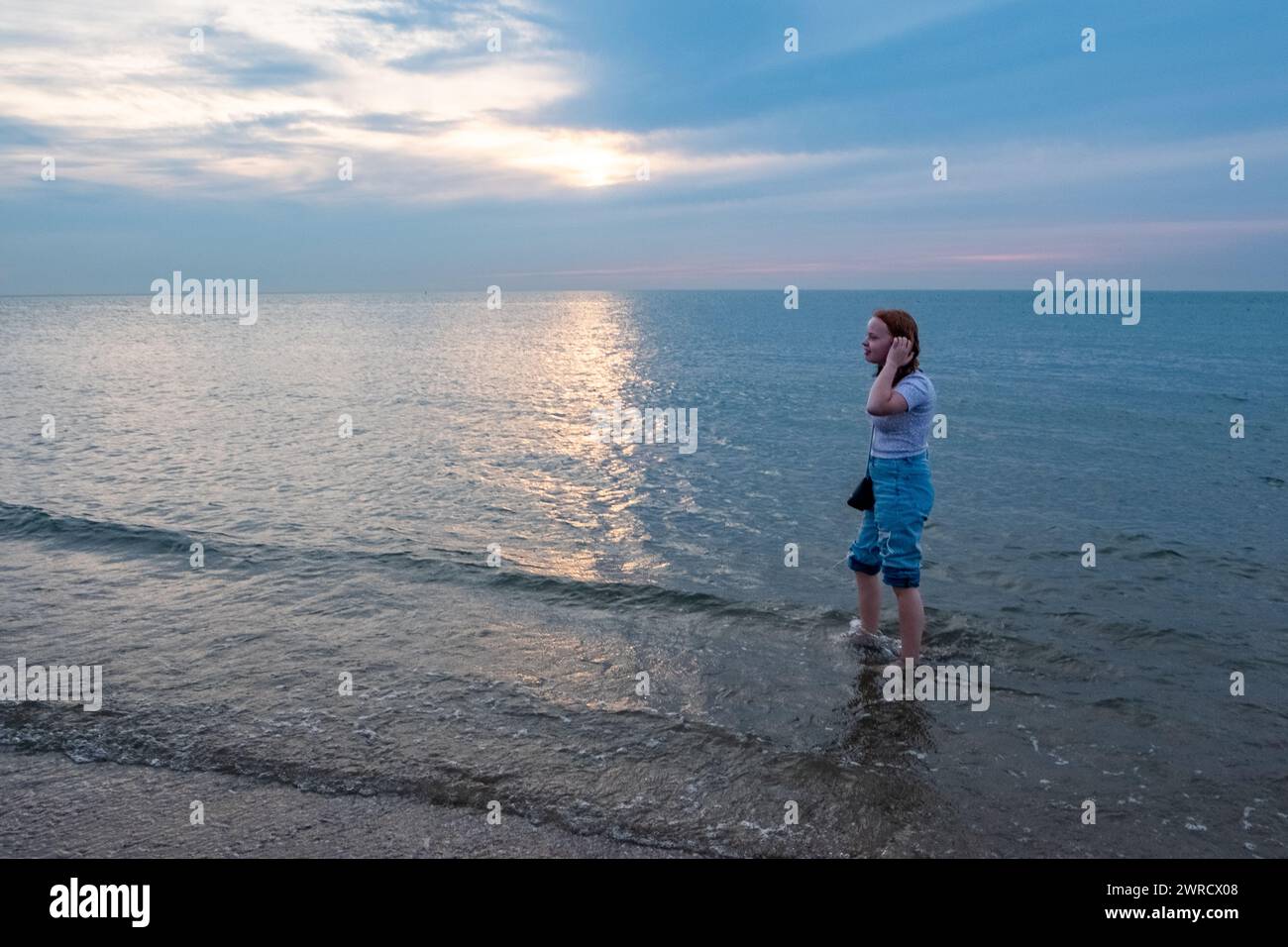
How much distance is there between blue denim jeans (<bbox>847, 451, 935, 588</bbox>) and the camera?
7.10 m

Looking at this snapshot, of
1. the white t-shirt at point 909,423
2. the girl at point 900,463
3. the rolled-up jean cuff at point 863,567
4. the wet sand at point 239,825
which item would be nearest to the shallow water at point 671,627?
the wet sand at point 239,825

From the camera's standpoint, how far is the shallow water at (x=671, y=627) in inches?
232

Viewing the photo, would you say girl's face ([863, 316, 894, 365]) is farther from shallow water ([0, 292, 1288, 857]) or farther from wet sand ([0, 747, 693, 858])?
wet sand ([0, 747, 693, 858])

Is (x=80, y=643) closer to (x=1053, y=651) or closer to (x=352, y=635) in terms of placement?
(x=352, y=635)

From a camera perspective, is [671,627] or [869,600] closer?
[869,600]

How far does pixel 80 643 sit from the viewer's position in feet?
28.1

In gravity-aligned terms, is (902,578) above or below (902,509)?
below

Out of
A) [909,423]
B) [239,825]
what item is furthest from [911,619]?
[239,825]

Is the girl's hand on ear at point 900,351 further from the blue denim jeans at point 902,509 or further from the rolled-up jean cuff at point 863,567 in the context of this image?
the rolled-up jean cuff at point 863,567

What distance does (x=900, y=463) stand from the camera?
7.08 meters

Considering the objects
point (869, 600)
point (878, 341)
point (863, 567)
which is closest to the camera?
point (878, 341)

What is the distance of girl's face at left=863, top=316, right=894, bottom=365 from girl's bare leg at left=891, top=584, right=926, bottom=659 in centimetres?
204

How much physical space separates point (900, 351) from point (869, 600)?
2.65m

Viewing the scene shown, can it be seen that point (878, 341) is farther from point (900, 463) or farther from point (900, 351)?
point (900, 463)
